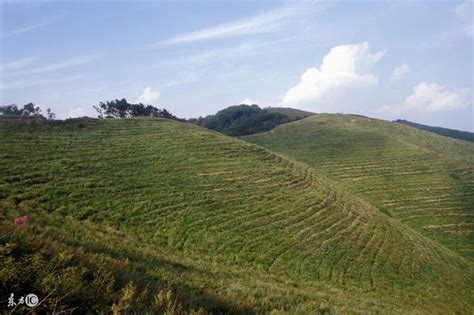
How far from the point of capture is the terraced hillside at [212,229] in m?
11.1

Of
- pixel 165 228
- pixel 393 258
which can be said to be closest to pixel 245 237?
pixel 165 228

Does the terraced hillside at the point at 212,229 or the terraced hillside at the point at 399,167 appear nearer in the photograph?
the terraced hillside at the point at 212,229

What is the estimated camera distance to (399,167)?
5503 centimetres

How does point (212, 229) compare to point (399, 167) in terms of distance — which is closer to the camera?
point (212, 229)

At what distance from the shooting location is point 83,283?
615cm

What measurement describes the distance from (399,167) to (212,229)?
43466 millimetres

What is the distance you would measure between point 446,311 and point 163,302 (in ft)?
61.9

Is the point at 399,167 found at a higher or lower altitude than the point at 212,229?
higher

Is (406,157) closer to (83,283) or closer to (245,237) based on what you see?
(245,237)

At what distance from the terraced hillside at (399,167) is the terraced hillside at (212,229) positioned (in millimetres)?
10637

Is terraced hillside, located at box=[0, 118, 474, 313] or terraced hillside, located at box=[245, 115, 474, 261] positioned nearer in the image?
terraced hillside, located at box=[0, 118, 474, 313]

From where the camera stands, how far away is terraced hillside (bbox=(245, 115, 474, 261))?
4076 centimetres

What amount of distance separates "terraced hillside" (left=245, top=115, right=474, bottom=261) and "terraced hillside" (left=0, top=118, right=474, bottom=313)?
419 inches

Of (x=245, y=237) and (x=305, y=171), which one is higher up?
Result: (x=305, y=171)
